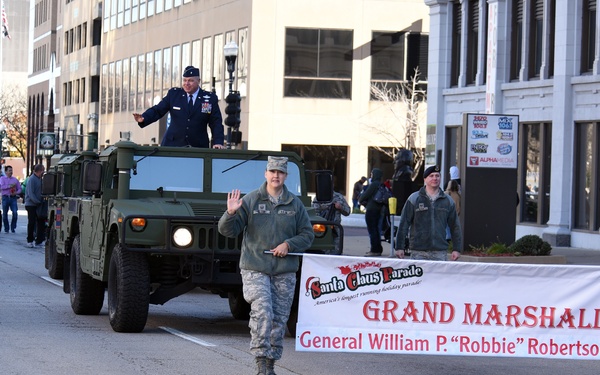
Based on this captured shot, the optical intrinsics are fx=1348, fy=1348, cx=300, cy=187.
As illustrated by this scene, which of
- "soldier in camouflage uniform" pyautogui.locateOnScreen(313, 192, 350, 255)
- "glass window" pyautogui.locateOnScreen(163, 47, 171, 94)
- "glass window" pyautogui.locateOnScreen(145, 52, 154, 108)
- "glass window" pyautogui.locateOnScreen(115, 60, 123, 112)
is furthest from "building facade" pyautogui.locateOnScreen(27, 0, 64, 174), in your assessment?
"soldier in camouflage uniform" pyautogui.locateOnScreen(313, 192, 350, 255)

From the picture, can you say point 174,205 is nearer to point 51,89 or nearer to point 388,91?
point 388,91

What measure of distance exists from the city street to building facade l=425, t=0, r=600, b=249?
16353mm

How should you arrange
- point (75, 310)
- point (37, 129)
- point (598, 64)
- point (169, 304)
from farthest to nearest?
point (37, 129)
point (598, 64)
point (169, 304)
point (75, 310)

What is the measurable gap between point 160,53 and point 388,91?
15.3 meters

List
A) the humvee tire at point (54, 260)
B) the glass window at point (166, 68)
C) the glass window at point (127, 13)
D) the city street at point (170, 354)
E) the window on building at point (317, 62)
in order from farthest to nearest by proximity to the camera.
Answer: the glass window at point (127, 13) < the glass window at point (166, 68) < the window on building at point (317, 62) < the humvee tire at point (54, 260) < the city street at point (170, 354)

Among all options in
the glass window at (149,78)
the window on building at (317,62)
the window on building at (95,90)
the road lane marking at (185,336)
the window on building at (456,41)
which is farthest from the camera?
the window on building at (95,90)

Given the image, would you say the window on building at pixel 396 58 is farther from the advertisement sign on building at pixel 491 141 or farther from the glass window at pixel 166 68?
the advertisement sign on building at pixel 491 141

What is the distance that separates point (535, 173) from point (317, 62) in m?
20.9

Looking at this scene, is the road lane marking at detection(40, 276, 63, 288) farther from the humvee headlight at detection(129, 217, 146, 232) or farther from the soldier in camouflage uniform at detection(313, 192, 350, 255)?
the humvee headlight at detection(129, 217, 146, 232)

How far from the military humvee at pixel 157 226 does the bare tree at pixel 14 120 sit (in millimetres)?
96452

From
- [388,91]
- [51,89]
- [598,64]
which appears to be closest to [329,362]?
[598,64]

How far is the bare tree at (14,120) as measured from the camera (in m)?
114

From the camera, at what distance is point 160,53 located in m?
64.6

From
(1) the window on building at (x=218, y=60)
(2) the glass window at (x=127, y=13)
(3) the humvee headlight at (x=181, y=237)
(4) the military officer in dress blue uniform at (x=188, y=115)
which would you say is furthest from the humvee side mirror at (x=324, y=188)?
(2) the glass window at (x=127, y=13)
